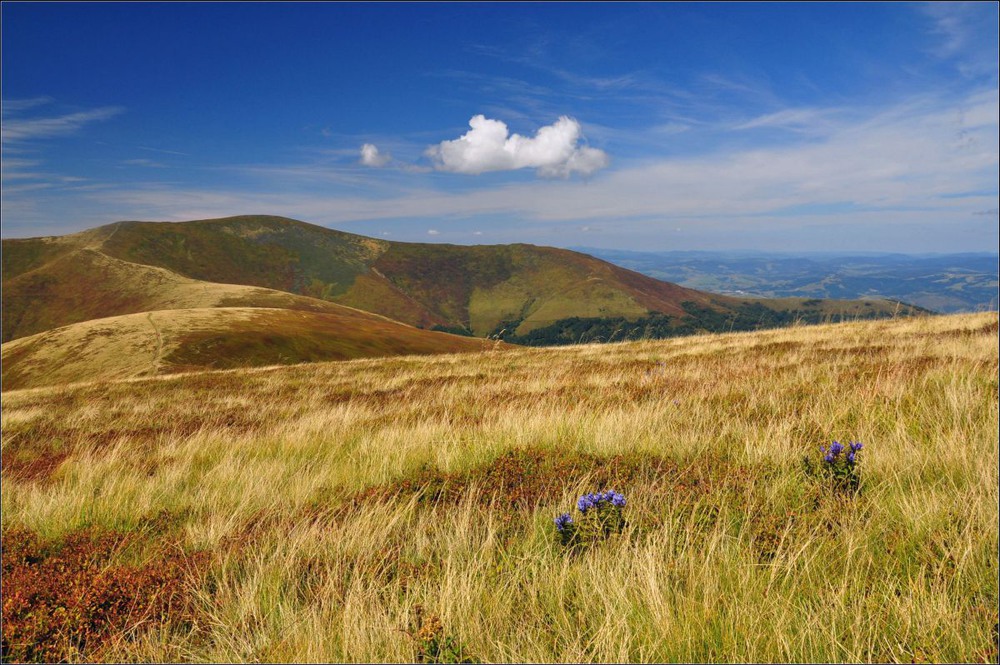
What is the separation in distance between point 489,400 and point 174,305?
156m

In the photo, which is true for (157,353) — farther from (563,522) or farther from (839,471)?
(839,471)

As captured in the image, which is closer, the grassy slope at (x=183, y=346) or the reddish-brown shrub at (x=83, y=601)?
the reddish-brown shrub at (x=83, y=601)

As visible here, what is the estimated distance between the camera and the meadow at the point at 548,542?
1972 mm

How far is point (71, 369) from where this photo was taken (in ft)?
207

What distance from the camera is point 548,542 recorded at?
2.89 metres

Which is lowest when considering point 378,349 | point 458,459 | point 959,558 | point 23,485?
point 378,349

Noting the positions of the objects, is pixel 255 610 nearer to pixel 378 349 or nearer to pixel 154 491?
pixel 154 491

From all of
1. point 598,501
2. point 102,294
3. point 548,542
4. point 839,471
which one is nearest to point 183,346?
point 548,542

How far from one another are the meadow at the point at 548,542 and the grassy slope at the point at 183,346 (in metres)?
59.4

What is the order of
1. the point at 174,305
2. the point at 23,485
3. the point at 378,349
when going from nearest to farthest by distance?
1. the point at 23,485
2. the point at 378,349
3. the point at 174,305

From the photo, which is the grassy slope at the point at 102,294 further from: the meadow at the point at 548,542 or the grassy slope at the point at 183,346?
the meadow at the point at 548,542

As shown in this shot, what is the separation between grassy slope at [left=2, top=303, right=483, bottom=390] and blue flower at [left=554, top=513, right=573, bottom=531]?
61.5m

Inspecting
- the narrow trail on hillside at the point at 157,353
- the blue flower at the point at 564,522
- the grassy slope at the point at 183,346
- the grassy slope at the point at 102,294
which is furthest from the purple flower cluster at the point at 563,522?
the grassy slope at the point at 102,294

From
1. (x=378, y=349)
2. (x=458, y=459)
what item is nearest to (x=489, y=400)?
(x=458, y=459)
